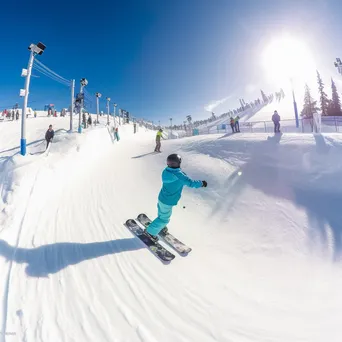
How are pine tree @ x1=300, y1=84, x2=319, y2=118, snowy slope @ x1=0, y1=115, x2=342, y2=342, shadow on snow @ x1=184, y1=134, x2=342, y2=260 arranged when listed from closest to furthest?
snowy slope @ x1=0, y1=115, x2=342, y2=342 → shadow on snow @ x1=184, y1=134, x2=342, y2=260 → pine tree @ x1=300, y1=84, x2=319, y2=118

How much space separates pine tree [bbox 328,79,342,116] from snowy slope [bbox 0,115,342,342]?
167 feet

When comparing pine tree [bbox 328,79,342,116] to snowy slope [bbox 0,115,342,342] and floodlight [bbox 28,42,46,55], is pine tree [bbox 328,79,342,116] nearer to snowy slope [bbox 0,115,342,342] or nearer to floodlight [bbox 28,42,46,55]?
snowy slope [bbox 0,115,342,342]

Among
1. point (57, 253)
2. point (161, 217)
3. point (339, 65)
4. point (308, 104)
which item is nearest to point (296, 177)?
point (161, 217)

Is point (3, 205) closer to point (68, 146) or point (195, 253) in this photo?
point (195, 253)

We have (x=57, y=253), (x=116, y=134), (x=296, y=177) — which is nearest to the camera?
(x=57, y=253)

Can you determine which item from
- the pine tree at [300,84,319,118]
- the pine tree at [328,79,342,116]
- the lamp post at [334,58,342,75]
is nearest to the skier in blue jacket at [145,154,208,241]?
the lamp post at [334,58,342,75]

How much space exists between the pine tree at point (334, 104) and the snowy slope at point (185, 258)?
5095 centimetres

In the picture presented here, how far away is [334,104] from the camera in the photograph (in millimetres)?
46062

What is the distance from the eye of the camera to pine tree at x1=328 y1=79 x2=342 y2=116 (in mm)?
45406

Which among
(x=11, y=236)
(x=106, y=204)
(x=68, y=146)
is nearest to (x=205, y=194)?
(x=106, y=204)

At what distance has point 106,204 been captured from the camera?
5965mm

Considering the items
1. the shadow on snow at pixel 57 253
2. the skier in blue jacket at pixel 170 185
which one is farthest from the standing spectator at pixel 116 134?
the skier in blue jacket at pixel 170 185

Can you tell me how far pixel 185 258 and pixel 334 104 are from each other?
59968 millimetres

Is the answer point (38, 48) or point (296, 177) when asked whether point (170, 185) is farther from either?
point (38, 48)
